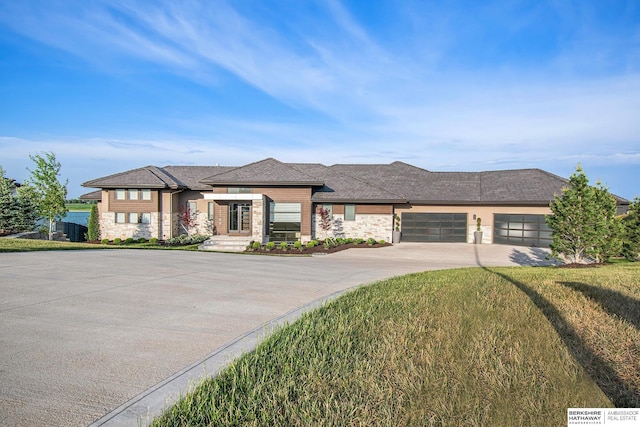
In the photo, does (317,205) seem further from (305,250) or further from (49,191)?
(49,191)

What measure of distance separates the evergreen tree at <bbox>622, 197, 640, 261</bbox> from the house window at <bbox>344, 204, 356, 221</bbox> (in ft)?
45.4

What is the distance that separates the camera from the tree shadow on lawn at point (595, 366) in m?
3.96

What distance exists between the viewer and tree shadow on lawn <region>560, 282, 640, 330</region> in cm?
675

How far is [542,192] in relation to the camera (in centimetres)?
2505

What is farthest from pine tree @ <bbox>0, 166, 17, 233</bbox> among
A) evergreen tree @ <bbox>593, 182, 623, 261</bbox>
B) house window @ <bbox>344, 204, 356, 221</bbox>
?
evergreen tree @ <bbox>593, 182, 623, 261</bbox>

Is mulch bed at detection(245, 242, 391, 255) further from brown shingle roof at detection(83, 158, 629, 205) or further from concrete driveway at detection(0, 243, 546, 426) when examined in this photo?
concrete driveway at detection(0, 243, 546, 426)

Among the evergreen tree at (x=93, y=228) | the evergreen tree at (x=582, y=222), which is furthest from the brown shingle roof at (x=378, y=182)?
the evergreen tree at (x=582, y=222)

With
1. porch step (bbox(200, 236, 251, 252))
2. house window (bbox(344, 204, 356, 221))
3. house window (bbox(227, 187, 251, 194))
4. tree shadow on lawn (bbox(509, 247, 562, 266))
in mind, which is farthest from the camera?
house window (bbox(344, 204, 356, 221))

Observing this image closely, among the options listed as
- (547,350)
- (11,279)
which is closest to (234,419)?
(547,350)

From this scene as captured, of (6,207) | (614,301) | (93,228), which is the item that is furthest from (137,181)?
(614,301)

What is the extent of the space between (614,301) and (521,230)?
18766 millimetres

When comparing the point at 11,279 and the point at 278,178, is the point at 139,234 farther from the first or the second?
the point at 11,279

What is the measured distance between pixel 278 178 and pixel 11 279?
55.1 ft

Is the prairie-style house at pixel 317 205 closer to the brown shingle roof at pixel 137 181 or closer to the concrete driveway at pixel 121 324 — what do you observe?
the brown shingle roof at pixel 137 181
